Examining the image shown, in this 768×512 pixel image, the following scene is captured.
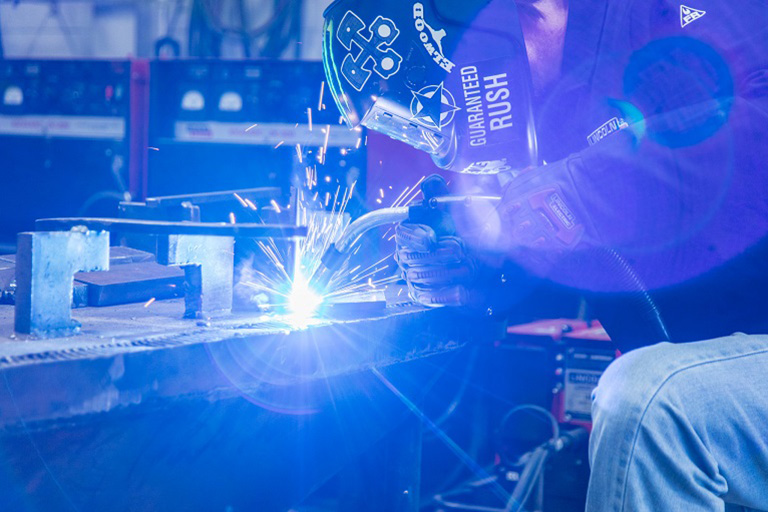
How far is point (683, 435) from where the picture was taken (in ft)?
2.97

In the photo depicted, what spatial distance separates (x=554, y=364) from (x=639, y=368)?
989 mm

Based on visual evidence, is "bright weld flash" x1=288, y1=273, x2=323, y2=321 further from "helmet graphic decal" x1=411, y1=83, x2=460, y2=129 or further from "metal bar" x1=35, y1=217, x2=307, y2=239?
"helmet graphic decal" x1=411, y1=83, x2=460, y2=129

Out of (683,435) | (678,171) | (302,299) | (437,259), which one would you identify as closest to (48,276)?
(302,299)

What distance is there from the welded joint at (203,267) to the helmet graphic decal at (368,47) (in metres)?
0.40

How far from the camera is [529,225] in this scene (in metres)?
1.21

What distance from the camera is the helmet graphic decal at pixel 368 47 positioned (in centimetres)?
124

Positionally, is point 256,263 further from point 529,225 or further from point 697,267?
point 697,267

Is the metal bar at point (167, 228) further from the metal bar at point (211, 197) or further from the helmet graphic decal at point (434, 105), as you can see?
the metal bar at point (211, 197)

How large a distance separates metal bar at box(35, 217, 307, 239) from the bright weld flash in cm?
14

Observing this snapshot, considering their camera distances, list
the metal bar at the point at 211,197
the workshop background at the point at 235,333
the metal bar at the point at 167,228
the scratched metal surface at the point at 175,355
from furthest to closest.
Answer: the metal bar at the point at 211,197, the metal bar at the point at 167,228, the workshop background at the point at 235,333, the scratched metal surface at the point at 175,355

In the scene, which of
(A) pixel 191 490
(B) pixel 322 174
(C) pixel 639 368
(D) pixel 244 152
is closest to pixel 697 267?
(C) pixel 639 368

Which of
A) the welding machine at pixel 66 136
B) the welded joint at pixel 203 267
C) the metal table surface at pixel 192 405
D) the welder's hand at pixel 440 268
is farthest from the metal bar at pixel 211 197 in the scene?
the welding machine at pixel 66 136

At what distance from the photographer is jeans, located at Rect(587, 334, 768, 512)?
886 millimetres

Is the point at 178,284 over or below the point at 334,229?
below
